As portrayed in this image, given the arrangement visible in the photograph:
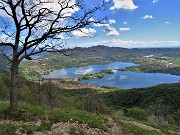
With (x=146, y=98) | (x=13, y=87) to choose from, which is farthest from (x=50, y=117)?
(x=146, y=98)

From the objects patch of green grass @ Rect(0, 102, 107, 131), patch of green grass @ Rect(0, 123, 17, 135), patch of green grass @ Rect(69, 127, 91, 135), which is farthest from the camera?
patch of green grass @ Rect(0, 102, 107, 131)

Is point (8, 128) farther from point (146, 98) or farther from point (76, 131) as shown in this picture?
point (146, 98)

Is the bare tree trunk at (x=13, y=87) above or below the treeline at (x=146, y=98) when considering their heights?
above

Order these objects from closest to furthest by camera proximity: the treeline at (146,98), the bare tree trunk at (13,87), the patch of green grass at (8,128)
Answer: the patch of green grass at (8,128) < the bare tree trunk at (13,87) < the treeline at (146,98)

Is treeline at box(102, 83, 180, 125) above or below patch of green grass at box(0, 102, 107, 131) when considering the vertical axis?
below

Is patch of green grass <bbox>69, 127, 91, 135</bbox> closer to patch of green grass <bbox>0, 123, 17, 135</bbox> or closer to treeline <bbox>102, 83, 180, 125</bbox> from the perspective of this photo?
patch of green grass <bbox>0, 123, 17, 135</bbox>

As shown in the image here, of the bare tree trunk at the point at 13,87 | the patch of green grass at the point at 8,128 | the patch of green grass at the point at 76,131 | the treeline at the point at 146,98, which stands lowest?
the treeline at the point at 146,98

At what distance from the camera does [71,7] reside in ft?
52.8

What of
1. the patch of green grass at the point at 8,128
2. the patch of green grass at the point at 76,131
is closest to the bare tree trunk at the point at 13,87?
the patch of green grass at the point at 8,128

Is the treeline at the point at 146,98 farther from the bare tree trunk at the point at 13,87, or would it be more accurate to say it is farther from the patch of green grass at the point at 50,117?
the bare tree trunk at the point at 13,87

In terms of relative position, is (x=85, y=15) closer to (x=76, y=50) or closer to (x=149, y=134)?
(x=76, y=50)

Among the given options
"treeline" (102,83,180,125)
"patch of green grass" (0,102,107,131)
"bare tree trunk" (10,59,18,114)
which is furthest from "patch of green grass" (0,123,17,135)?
"treeline" (102,83,180,125)

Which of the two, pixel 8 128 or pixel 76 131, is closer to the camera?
pixel 8 128

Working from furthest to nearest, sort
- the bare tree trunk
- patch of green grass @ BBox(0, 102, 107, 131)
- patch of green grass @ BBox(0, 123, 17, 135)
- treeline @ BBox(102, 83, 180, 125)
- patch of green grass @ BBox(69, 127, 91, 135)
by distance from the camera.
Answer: treeline @ BBox(102, 83, 180, 125) → patch of green grass @ BBox(0, 102, 107, 131) → the bare tree trunk → patch of green grass @ BBox(69, 127, 91, 135) → patch of green grass @ BBox(0, 123, 17, 135)
